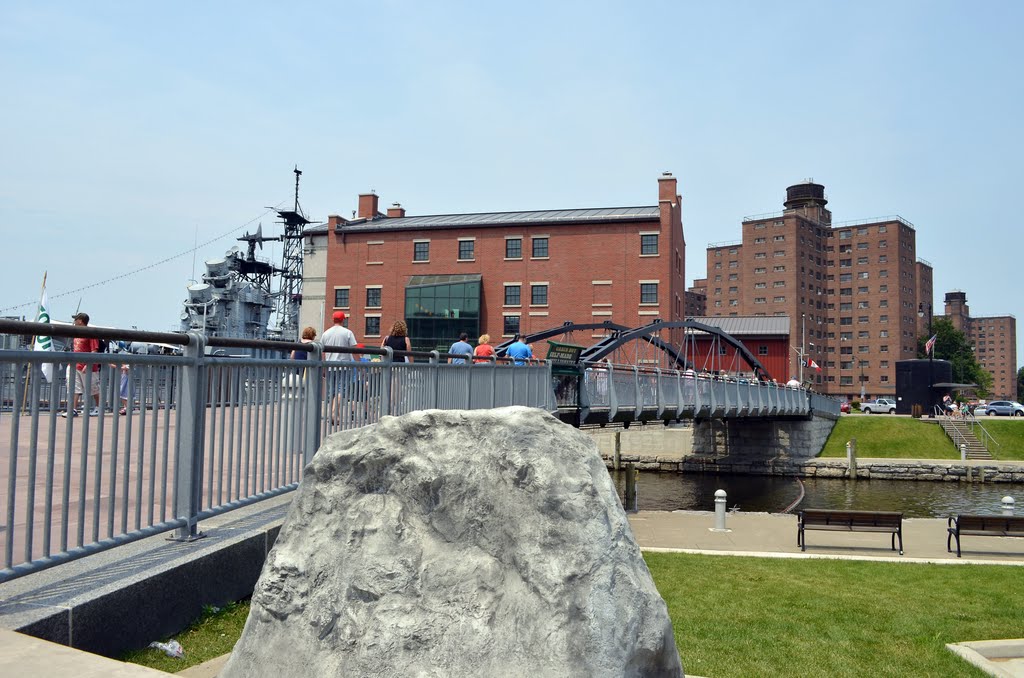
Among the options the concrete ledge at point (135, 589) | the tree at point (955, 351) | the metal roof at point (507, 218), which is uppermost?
the metal roof at point (507, 218)

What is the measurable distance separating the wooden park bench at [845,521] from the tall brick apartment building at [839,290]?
10260 centimetres

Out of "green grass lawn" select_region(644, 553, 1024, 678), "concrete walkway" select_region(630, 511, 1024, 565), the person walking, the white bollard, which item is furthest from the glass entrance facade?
the person walking

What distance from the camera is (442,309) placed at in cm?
5619

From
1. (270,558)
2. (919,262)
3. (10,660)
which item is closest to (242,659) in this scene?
(270,558)

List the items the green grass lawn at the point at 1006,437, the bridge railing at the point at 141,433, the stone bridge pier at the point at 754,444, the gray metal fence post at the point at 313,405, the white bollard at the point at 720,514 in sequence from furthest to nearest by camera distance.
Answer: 1. the stone bridge pier at the point at 754,444
2. the green grass lawn at the point at 1006,437
3. the white bollard at the point at 720,514
4. the gray metal fence post at the point at 313,405
5. the bridge railing at the point at 141,433

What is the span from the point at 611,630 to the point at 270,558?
1.53 m

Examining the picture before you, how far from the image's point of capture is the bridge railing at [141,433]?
12.7 feet

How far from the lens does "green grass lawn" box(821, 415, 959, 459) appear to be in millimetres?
44844

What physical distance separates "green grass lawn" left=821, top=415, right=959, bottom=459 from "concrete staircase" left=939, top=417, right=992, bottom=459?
375 mm

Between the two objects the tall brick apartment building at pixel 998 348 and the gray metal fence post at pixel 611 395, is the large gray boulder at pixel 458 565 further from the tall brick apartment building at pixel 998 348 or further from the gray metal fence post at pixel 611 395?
the tall brick apartment building at pixel 998 348

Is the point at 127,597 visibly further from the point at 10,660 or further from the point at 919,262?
the point at 919,262

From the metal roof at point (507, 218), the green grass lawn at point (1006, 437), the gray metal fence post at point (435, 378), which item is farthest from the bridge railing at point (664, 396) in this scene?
the metal roof at point (507, 218)

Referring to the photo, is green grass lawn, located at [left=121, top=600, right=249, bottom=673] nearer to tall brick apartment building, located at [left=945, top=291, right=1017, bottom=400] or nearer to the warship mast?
the warship mast

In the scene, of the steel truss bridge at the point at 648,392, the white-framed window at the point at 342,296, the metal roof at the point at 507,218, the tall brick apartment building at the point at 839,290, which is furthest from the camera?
the tall brick apartment building at the point at 839,290
